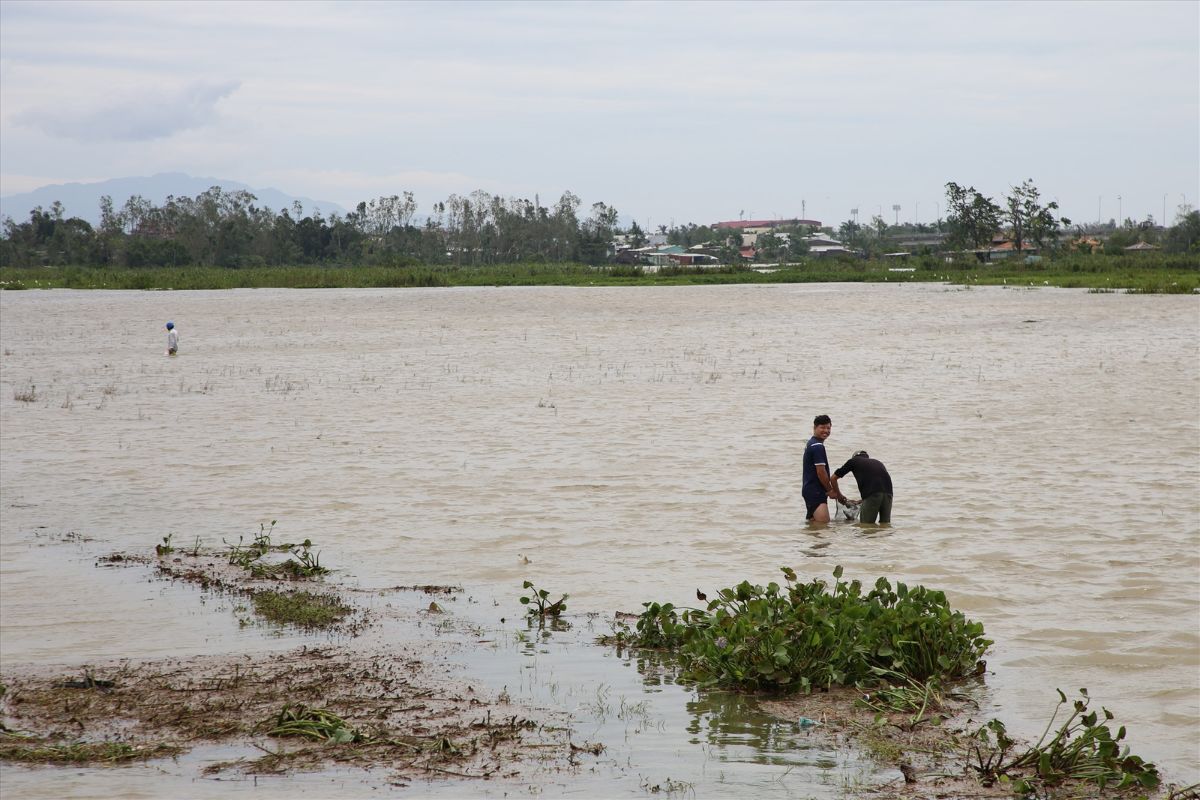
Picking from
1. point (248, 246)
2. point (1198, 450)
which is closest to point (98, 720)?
point (1198, 450)

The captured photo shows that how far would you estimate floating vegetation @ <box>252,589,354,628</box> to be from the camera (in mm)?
8406

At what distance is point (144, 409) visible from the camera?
1998 cm

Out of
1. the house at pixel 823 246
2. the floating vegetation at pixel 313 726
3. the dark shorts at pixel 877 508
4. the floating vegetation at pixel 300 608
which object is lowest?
the floating vegetation at pixel 300 608

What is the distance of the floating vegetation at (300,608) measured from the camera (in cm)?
841

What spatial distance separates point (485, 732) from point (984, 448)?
10.9 meters

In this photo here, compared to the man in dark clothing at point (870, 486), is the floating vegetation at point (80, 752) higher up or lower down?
lower down

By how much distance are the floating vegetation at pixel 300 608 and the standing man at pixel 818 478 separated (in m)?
4.51

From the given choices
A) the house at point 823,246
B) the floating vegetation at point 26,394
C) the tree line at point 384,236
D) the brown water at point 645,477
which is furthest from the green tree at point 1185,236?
the floating vegetation at point 26,394

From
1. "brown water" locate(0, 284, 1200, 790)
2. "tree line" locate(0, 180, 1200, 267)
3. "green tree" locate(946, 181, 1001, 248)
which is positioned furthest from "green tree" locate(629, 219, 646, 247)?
"brown water" locate(0, 284, 1200, 790)

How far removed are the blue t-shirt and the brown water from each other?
0.49 meters

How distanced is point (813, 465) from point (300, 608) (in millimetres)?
4915

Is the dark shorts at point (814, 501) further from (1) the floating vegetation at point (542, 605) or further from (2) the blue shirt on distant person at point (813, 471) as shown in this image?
(1) the floating vegetation at point (542, 605)

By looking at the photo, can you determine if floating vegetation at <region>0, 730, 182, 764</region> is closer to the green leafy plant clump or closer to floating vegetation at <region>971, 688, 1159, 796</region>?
the green leafy plant clump

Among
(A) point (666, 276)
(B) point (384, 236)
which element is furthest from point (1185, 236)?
(B) point (384, 236)
